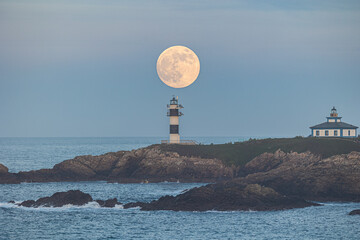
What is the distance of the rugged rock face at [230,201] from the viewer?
67.1 metres

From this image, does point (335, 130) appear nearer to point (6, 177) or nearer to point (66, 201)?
point (6, 177)

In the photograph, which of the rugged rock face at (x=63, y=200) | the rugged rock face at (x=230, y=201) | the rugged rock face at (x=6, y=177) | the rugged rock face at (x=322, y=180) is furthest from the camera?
the rugged rock face at (x=6, y=177)

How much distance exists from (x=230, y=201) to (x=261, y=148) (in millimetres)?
39637

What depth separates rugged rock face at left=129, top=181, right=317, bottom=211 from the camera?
2643 inches

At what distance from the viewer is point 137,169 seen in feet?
333

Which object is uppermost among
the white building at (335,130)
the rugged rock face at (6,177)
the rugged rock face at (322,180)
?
the white building at (335,130)

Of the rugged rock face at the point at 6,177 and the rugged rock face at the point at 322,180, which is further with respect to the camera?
the rugged rock face at the point at 6,177

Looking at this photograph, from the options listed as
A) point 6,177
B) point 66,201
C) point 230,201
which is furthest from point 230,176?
point 6,177

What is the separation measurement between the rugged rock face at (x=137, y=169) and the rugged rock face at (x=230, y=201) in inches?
1092

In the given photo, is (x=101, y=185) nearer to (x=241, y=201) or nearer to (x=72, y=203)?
(x=72, y=203)

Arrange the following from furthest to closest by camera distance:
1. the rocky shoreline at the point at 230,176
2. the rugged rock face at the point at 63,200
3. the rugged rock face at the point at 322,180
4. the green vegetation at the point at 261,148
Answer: the green vegetation at the point at 261,148 → the rugged rock face at the point at 322,180 → the rugged rock face at the point at 63,200 → the rocky shoreline at the point at 230,176

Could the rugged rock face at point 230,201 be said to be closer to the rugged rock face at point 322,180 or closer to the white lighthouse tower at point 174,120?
the rugged rock face at point 322,180

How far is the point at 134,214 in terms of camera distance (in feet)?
219

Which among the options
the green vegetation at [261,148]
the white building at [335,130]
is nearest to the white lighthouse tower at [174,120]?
the green vegetation at [261,148]
